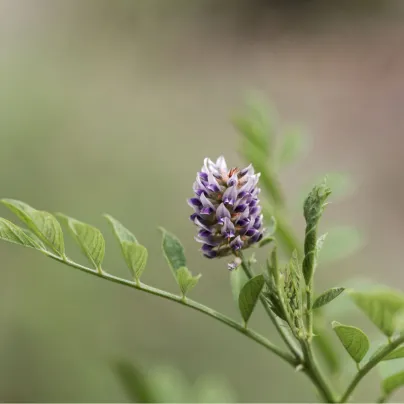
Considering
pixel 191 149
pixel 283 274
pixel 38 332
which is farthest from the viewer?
pixel 191 149

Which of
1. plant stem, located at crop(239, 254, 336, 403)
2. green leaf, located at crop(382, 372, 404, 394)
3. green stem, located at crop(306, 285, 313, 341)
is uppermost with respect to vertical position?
green stem, located at crop(306, 285, 313, 341)

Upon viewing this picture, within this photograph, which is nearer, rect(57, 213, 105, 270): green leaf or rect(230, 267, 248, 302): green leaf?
rect(57, 213, 105, 270): green leaf

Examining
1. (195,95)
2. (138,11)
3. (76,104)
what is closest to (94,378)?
(76,104)

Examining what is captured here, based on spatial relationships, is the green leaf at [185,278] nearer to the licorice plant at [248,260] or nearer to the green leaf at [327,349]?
the licorice plant at [248,260]

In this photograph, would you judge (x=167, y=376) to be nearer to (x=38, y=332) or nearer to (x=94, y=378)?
(x=94, y=378)

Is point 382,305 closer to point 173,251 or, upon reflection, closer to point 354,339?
point 354,339

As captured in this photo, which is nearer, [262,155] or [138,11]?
[262,155]

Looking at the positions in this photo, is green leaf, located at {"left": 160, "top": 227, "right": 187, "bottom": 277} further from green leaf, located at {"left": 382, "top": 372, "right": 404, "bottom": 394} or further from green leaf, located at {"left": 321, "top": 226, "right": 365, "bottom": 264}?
green leaf, located at {"left": 321, "top": 226, "right": 365, "bottom": 264}

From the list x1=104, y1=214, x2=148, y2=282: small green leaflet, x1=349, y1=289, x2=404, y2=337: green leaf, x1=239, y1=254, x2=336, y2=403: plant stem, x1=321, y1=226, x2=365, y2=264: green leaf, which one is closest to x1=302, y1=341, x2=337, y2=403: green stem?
x1=239, y1=254, x2=336, y2=403: plant stem
